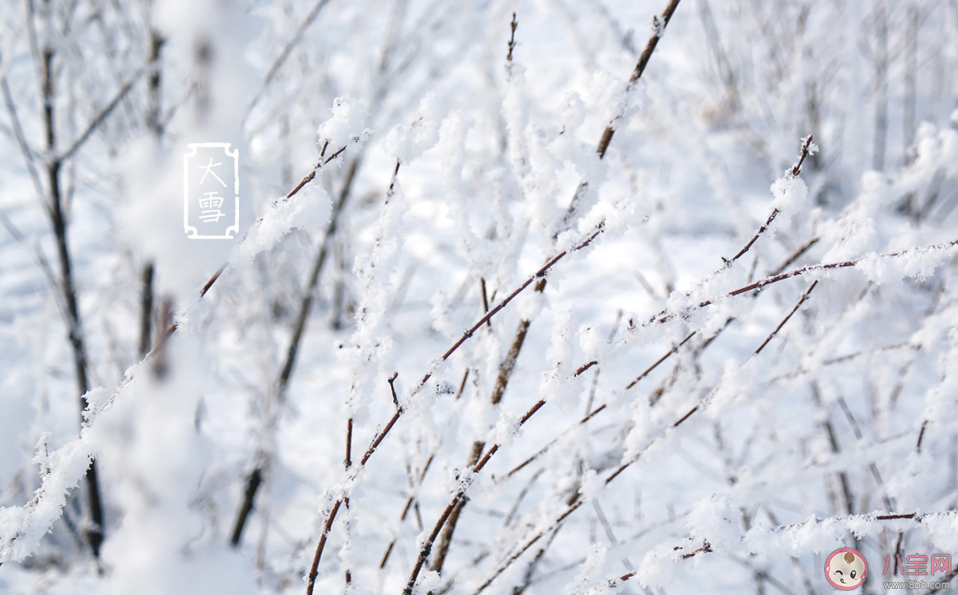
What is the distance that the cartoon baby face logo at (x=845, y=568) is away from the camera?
3.25ft

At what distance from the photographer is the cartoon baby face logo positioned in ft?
3.25

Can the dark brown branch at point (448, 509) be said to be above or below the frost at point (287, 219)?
below

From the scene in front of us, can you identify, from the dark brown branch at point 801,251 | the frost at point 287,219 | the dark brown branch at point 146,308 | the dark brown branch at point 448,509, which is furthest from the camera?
the dark brown branch at point 146,308

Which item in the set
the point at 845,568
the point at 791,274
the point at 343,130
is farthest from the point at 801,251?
the point at 343,130

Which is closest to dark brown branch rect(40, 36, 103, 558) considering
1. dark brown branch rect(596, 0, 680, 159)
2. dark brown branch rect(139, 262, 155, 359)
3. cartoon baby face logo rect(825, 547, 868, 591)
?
dark brown branch rect(139, 262, 155, 359)

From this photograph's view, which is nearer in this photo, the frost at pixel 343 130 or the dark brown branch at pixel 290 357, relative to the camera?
the frost at pixel 343 130

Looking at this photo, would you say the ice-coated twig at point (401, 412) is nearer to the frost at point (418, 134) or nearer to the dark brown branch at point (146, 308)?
the frost at point (418, 134)

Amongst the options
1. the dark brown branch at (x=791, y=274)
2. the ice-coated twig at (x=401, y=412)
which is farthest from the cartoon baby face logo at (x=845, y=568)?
the ice-coated twig at (x=401, y=412)

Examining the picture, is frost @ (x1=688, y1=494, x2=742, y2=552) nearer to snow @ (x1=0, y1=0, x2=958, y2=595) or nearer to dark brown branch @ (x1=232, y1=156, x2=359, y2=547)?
snow @ (x1=0, y1=0, x2=958, y2=595)

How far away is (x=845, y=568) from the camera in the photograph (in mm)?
1047

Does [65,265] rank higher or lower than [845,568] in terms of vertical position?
higher

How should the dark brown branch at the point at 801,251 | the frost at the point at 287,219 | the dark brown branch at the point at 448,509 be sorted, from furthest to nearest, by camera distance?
the dark brown branch at the point at 801,251, the dark brown branch at the point at 448,509, the frost at the point at 287,219

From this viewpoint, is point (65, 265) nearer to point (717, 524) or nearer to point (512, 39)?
point (512, 39)

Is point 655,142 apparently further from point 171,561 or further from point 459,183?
point 171,561
